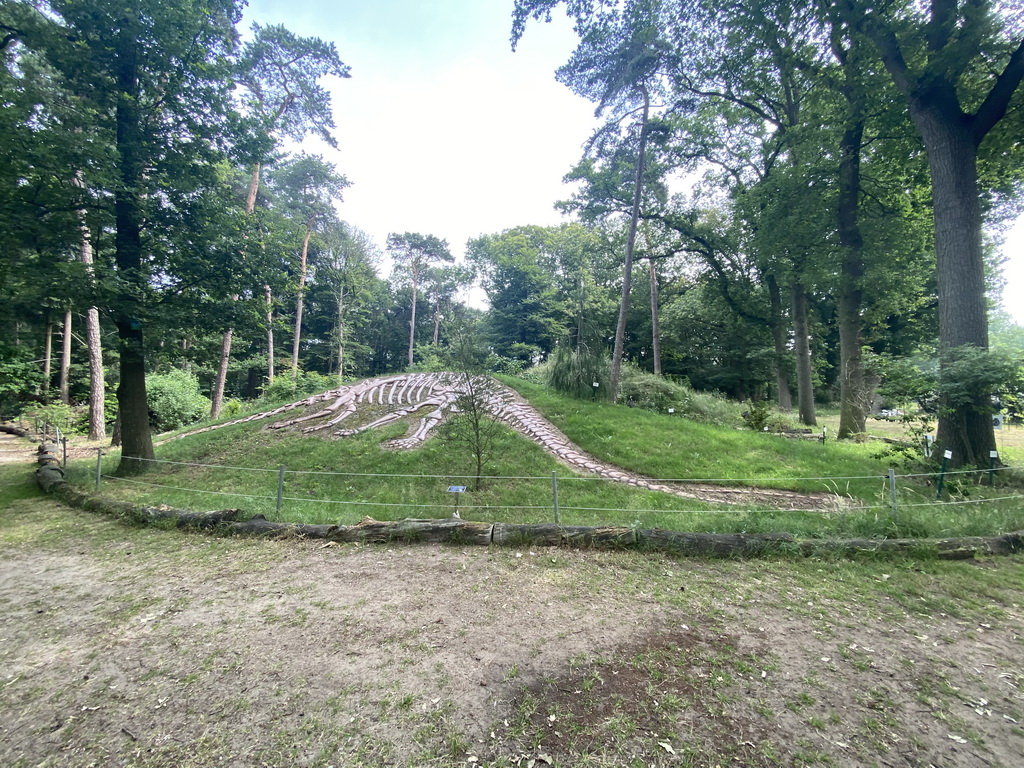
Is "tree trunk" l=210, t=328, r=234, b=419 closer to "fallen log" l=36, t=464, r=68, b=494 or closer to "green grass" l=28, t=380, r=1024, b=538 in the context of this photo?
"green grass" l=28, t=380, r=1024, b=538

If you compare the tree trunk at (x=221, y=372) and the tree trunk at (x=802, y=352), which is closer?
the tree trunk at (x=802, y=352)

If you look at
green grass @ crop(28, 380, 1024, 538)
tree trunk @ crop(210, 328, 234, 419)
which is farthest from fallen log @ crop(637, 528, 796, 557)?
tree trunk @ crop(210, 328, 234, 419)

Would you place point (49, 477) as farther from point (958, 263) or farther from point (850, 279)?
point (850, 279)

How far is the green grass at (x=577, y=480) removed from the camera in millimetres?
5277

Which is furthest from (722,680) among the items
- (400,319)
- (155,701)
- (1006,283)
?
(400,319)

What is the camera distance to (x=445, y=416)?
11.9 metres

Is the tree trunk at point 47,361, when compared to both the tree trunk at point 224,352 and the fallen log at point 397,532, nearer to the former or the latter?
the tree trunk at point 224,352

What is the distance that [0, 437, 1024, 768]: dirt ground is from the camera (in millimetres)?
2133

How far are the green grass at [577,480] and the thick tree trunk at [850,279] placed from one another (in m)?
1.92

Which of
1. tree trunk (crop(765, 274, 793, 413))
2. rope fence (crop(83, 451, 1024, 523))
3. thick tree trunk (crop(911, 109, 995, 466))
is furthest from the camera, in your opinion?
tree trunk (crop(765, 274, 793, 413))

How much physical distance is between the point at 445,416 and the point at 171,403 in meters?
13.8

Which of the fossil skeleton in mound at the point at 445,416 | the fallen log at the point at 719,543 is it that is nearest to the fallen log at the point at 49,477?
the fossil skeleton in mound at the point at 445,416

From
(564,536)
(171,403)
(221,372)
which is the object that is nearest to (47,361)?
(171,403)

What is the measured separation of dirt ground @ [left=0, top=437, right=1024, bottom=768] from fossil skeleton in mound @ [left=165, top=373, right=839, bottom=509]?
299 centimetres
